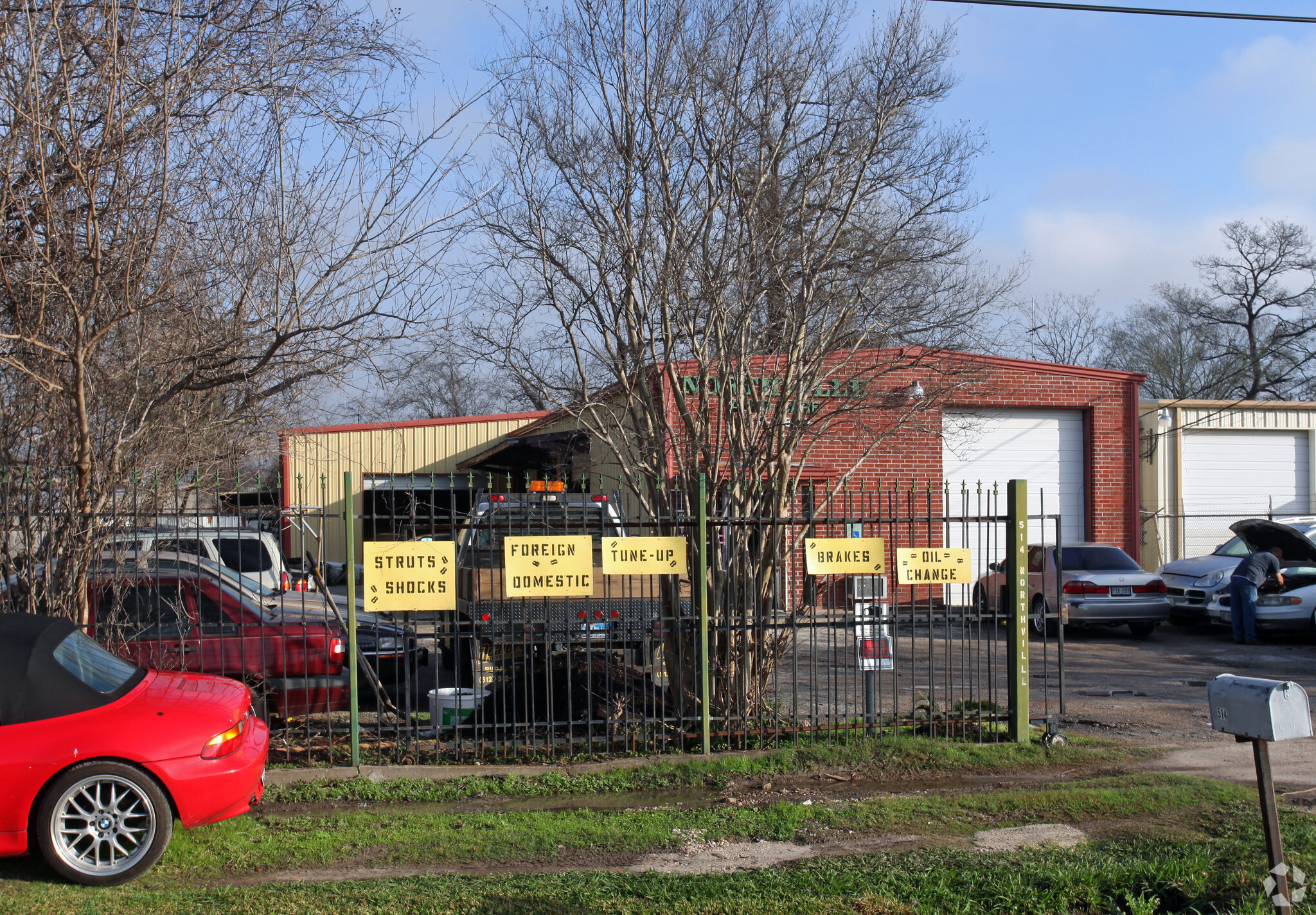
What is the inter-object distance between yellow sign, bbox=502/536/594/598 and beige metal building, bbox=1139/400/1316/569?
16.0 metres

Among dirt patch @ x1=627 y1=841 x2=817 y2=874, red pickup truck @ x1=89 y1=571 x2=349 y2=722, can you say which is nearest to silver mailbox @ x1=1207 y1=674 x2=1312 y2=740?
dirt patch @ x1=627 y1=841 x2=817 y2=874

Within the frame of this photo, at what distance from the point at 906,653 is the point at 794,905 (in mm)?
8862

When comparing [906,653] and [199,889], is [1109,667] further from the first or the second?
[199,889]

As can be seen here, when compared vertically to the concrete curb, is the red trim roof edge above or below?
above

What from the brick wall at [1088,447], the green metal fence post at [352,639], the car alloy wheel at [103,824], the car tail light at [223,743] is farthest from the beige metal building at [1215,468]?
the car alloy wheel at [103,824]

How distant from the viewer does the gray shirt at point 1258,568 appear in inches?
565

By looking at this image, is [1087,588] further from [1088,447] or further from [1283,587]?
[1088,447]

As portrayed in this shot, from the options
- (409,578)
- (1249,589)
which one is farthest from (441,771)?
(1249,589)

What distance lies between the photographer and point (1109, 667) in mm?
12562

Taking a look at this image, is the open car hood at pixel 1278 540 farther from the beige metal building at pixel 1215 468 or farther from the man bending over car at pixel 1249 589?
the beige metal building at pixel 1215 468

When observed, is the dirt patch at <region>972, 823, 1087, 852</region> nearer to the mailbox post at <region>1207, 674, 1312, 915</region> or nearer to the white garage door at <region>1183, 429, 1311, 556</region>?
the mailbox post at <region>1207, 674, 1312, 915</region>

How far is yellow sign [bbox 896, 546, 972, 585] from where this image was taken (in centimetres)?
770

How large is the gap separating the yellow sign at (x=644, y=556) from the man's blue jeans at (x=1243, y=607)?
10.9 m

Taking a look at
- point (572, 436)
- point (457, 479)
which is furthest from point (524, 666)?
point (457, 479)
